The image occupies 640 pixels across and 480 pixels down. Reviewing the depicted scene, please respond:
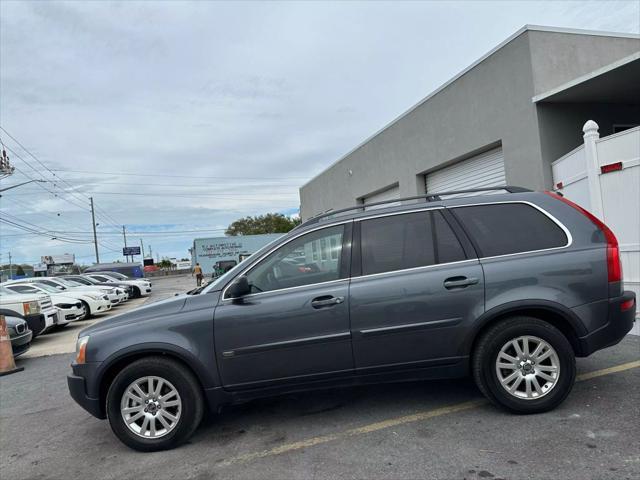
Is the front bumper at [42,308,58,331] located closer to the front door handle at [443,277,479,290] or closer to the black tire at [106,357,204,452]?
the black tire at [106,357,204,452]

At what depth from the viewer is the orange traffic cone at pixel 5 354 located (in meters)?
7.54

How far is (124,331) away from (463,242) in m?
2.96

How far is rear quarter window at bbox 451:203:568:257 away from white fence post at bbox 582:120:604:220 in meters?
4.16

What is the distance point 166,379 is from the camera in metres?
3.73

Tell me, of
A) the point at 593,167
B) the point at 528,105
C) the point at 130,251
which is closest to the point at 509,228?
the point at 593,167

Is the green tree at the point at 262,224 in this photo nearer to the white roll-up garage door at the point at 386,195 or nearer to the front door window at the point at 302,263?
the white roll-up garage door at the point at 386,195

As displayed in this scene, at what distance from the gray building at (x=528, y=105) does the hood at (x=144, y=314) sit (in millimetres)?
8236

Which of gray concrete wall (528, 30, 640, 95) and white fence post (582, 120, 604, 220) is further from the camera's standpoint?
gray concrete wall (528, 30, 640, 95)

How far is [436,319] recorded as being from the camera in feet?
12.2

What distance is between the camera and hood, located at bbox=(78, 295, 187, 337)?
3861mm

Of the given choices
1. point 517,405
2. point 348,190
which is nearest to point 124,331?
point 517,405

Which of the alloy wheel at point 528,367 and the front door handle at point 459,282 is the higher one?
the front door handle at point 459,282

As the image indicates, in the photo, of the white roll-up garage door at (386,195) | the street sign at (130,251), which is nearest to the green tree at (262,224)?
the street sign at (130,251)

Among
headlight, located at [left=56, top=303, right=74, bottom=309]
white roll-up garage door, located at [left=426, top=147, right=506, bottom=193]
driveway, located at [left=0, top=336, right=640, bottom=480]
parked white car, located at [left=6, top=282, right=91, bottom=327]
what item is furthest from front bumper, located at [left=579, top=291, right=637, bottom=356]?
headlight, located at [left=56, top=303, right=74, bottom=309]
